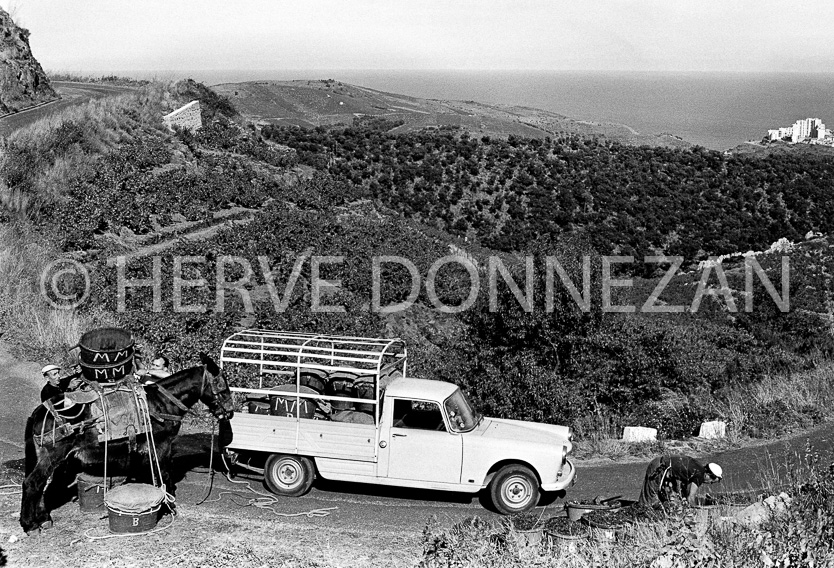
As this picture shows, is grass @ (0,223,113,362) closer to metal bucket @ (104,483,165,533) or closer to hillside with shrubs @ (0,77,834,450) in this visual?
hillside with shrubs @ (0,77,834,450)

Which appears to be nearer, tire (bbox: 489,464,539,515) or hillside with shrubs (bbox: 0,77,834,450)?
tire (bbox: 489,464,539,515)

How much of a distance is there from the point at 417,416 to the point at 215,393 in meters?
2.45

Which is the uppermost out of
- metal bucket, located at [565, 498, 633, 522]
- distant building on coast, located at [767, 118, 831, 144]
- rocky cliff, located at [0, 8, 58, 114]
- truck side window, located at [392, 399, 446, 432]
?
rocky cliff, located at [0, 8, 58, 114]

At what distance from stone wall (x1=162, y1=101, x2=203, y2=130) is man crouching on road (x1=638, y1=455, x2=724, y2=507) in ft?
108

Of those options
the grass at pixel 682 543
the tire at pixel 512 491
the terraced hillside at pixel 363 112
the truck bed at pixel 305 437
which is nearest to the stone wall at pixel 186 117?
the truck bed at pixel 305 437

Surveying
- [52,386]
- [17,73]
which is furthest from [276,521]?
[17,73]

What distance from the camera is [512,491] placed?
1023 centimetres

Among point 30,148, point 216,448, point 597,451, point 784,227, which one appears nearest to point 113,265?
point 30,148

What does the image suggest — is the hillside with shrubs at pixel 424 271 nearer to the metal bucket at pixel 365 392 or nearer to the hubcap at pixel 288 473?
the metal bucket at pixel 365 392

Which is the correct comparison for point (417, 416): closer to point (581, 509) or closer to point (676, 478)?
point (581, 509)

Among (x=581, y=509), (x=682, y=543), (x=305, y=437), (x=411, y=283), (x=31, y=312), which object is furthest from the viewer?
(x=411, y=283)

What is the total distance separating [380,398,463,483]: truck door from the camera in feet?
33.5

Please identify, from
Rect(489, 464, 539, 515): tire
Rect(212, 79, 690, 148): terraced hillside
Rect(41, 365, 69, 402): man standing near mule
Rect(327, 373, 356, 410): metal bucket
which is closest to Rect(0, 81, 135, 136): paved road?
Rect(327, 373, 356, 410): metal bucket

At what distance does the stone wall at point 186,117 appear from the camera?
125ft
